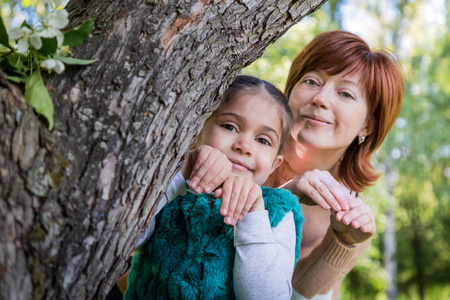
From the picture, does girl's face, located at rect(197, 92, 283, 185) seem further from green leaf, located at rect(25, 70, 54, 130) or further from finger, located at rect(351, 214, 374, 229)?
green leaf, located at rect(25, 70, 54, 130)

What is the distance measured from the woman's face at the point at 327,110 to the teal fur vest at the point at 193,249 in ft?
3.02

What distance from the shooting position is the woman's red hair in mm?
2816

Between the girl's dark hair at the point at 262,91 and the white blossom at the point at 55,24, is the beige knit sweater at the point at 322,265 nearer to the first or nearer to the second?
the girl's dark hair at the point at 262,91

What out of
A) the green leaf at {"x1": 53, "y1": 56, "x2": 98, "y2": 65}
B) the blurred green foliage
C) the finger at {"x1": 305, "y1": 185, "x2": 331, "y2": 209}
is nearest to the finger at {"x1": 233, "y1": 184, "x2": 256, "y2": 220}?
the finger at {"x1": 305, "y1": 185, "x2": 331, "y2": 209}

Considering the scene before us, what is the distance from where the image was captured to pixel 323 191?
2.06 meters

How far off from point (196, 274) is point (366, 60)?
1759 mm

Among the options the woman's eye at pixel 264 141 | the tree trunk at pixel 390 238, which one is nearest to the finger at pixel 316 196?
the woman's eye at pixel 264 141

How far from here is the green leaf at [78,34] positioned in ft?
4.12

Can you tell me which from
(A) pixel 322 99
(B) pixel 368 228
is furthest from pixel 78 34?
(A) pixel 322 99

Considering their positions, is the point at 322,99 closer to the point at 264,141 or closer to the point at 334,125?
the point at 334,125

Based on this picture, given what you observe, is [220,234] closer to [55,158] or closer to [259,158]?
[259,158]

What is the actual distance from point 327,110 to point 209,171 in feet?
4.05

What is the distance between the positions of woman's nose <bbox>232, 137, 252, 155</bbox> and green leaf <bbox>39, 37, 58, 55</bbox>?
85cm

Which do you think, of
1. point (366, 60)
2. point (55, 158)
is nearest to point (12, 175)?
point (55, 158)
